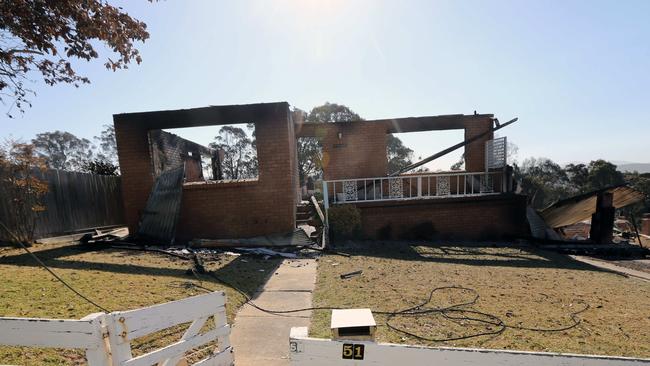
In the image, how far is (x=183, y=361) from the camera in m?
2.59

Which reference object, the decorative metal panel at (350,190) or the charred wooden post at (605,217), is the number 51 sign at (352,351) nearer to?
the decorative metal panel at (350,190)

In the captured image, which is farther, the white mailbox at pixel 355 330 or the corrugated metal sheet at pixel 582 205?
the corrugated metal sheet at pixel 582 205

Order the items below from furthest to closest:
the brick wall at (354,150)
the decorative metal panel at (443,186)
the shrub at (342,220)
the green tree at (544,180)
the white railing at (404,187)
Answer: the green tree at (544,180) → the brick wall at (354,150) → the decorative metal panel at (443,186) → the white railing at (404,187) → the shrub at (342,220)

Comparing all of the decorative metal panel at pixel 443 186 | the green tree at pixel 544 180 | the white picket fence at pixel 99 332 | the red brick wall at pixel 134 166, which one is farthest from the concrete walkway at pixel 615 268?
the green tree at pixel 544 180

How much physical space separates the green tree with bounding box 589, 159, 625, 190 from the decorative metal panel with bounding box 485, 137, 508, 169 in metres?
29.9

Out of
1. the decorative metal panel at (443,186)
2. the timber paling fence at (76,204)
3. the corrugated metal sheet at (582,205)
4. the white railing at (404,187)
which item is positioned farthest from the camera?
the decorative metal panel at (443,186)

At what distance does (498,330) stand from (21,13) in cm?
640

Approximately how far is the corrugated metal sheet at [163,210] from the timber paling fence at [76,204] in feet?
8.05

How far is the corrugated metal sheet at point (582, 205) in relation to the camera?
977 cm

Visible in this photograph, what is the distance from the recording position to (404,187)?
11383mm

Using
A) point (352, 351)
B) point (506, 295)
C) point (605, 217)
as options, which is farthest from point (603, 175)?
point (352, 351)

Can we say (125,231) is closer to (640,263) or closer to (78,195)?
(78,195)

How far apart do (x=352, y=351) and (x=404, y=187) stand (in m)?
10.3

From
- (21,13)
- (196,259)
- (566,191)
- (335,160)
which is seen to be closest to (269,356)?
(196,259)
